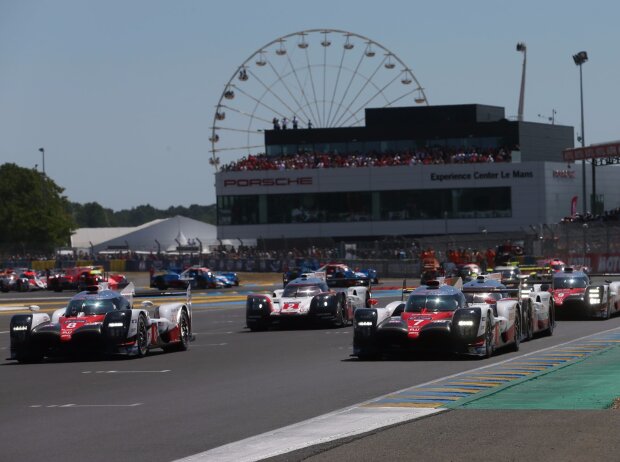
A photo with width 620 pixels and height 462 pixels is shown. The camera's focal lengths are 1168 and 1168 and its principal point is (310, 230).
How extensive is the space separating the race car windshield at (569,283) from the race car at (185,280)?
3136cm

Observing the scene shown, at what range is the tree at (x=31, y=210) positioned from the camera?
432 ft

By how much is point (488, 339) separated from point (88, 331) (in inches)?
296

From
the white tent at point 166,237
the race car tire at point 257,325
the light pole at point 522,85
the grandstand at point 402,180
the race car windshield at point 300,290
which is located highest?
the light pole at point 522,85

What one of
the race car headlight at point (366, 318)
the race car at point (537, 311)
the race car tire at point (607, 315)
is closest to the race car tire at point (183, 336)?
the race car headlight at point (366, 318)

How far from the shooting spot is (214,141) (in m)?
94.7

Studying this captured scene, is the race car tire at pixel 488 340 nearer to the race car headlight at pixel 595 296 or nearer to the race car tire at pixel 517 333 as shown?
the race car tire at pixel 517 333

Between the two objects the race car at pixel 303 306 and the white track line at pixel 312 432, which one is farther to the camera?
the race car at pixel 303 306

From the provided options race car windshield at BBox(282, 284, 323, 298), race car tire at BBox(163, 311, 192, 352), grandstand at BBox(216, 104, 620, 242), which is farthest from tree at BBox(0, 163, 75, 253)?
race car tire at BBox(163, 311, 192, 352)

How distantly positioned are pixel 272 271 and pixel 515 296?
57357 mm

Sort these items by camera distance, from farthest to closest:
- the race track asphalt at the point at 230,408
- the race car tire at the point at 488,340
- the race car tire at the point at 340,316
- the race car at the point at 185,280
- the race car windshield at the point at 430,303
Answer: the race car at the point at 185,280 → the race car tire at the point at 340,316 → the race car windshield at the point at 430,303 → the race car tire at the point at 488,340 → the race track asphalt at the point at 230,408

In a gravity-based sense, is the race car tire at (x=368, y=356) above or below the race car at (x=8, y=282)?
below

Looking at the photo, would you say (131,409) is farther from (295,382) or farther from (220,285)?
(220,285)

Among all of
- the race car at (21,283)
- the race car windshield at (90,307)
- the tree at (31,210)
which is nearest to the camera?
the race car windshield at (90,307)

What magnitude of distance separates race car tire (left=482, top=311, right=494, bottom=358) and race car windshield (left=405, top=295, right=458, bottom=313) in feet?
2.74
